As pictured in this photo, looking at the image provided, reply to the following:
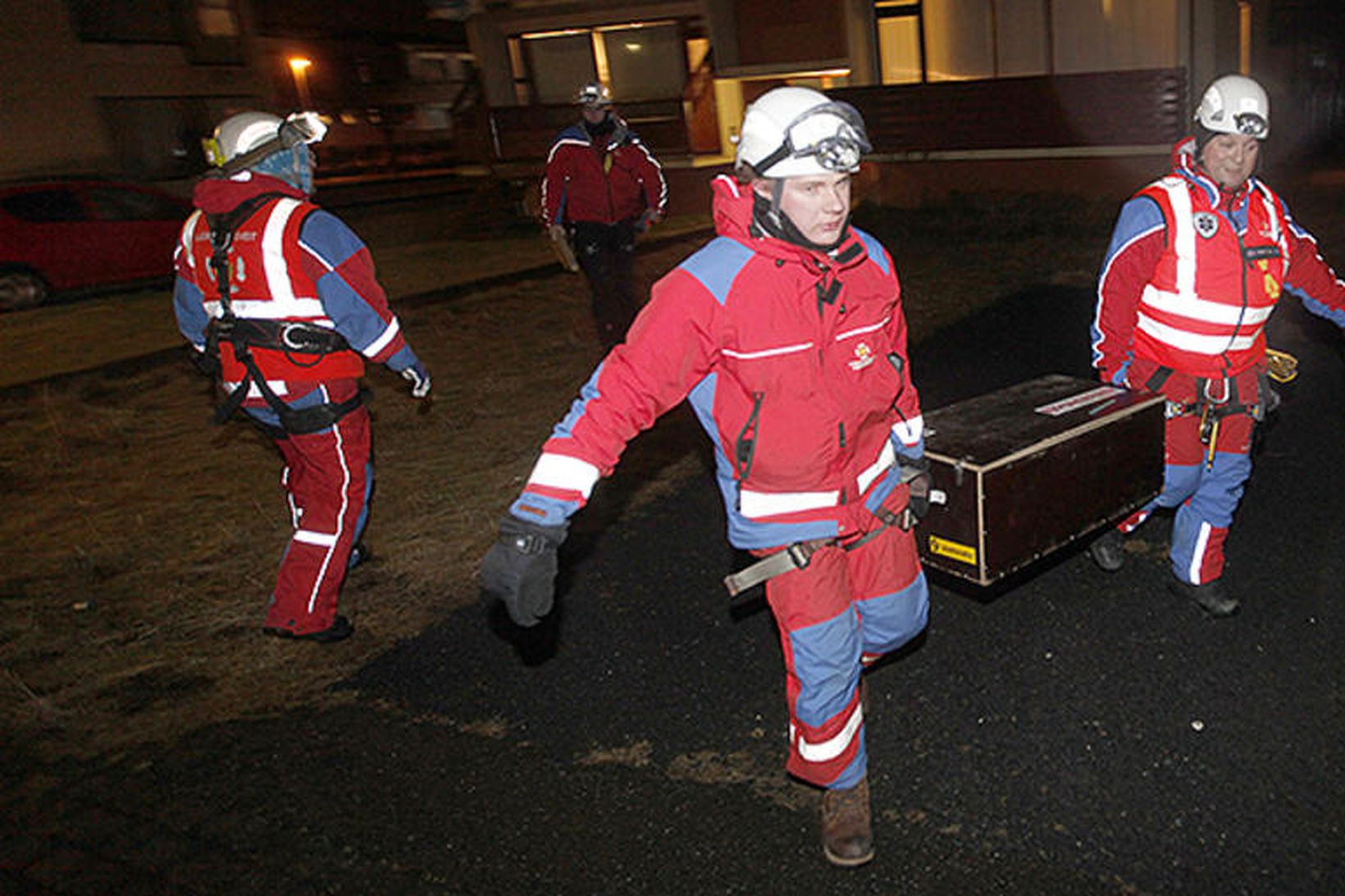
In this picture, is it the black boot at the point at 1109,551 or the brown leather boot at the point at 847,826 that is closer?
the brown leather boot at the point at 847,826

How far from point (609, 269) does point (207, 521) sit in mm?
3611

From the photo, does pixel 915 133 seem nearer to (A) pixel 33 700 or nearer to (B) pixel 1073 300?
(B) pixel 1073 300

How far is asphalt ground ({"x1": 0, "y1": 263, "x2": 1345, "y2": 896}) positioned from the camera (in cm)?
307

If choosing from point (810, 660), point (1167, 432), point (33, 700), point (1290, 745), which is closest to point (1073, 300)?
point (1167, 432)

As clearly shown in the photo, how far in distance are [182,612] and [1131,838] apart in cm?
432

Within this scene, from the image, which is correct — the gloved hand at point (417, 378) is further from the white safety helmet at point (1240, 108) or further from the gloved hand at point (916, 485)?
the white safety helmet at point (1240, 108)

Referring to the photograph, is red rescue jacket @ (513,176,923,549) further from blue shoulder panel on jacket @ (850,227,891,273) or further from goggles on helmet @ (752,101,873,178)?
goggles on helmet @ (752,101,873,178)

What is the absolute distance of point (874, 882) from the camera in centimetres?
299

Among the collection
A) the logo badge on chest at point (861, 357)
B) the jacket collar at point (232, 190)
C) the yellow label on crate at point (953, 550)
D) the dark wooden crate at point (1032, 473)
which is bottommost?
the yellow label on crate at point (953, 550)

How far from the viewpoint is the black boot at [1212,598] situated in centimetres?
421

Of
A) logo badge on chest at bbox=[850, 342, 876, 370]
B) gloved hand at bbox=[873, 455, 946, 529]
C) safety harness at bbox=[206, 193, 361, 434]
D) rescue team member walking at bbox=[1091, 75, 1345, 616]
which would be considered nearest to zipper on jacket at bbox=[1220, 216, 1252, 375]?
rescue team member walking at bbox=[1091, 75, 1345, 616]

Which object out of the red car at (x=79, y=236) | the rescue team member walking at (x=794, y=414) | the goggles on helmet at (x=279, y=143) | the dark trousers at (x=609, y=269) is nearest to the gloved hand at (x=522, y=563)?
the rescue team member walking at (x=794, y=414)

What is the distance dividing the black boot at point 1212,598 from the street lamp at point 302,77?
3045 centimetres

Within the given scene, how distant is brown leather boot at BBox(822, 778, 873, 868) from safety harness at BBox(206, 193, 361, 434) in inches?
104
